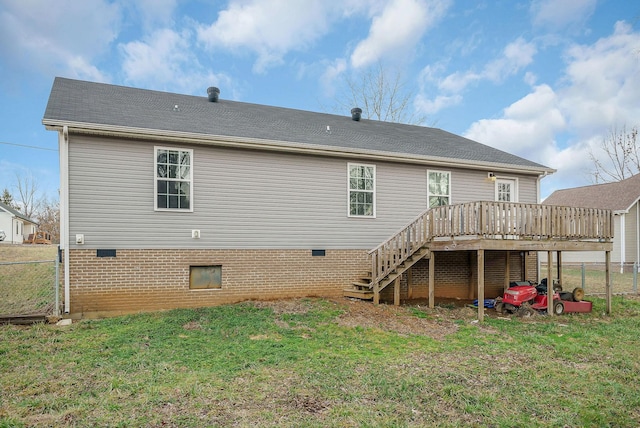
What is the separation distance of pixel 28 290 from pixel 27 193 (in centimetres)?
4397

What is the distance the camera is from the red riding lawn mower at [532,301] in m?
9.55

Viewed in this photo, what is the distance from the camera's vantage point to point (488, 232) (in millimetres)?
8766

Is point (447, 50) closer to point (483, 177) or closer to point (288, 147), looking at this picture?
point (483, 177)

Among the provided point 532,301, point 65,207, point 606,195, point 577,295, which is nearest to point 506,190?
point 577,295

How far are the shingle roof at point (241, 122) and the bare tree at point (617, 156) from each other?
2312 cm

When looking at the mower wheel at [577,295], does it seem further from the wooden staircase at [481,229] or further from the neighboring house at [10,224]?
the neighboring house at [10,224]

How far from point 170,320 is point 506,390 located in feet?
20.0

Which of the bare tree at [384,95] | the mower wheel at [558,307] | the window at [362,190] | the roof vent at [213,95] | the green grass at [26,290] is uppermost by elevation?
the bare tree at [384,95]

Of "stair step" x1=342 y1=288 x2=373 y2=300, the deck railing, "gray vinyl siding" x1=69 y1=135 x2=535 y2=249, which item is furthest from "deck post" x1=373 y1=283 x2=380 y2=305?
"gray vinyl siding" x1=69 y1=135 x2=535 y2=249

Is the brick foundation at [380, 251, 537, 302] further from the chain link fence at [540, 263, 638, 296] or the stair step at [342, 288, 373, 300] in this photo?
the chain link fence at [540, 263, 638, 296]

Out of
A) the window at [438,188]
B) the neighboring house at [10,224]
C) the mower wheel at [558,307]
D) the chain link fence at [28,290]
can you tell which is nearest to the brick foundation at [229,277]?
the chain link fence at [28,290]

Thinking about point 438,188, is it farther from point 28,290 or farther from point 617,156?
point 617,156

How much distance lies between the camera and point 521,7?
15.0 meters

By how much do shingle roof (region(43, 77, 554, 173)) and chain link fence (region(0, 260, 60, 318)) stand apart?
3.61 metres
